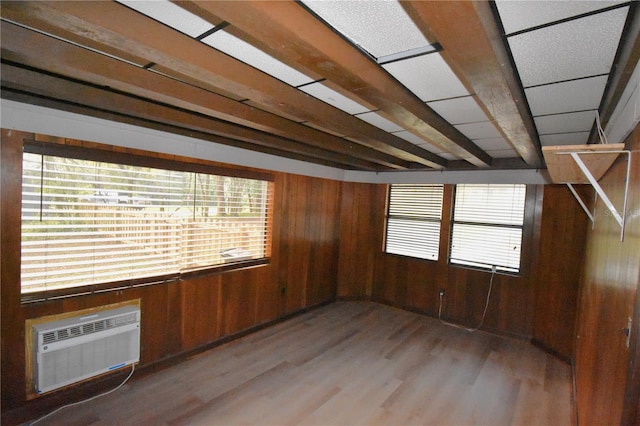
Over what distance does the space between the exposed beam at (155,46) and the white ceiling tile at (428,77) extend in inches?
24.1

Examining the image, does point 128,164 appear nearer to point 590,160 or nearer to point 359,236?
point 590,160

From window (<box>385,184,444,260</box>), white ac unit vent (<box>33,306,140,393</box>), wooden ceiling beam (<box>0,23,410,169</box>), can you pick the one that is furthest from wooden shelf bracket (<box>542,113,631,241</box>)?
white ac unit vent (<box>33,306,140,393</box>)

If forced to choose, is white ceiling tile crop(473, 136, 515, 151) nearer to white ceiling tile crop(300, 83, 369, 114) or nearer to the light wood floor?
white ceiling tile crop(300, 83, 369, 114)

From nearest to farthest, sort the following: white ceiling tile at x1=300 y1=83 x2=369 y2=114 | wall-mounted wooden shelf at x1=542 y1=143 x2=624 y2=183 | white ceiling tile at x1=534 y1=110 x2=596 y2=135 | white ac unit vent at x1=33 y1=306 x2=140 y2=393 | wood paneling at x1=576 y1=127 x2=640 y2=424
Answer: wood paneling at x1=576 y1=127 x2=640 y2=424
wall-mounted wooden shelf at x1=542 y1=143 x2=624 y2=183
white ceiling tile at x1=300 y1=83 x2=369 y2=114
white ceiling tile at x1=534 y1=110 x2=596 y2=135
white ac unit vent at x1=33 y1=306 x2=140 y2=393

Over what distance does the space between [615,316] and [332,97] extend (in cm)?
189

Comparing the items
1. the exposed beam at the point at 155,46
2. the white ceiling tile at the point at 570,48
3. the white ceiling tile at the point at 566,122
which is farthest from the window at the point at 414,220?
the white ceiling tile at the point at 570,48

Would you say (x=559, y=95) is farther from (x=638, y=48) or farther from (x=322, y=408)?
(x=322, y=408)

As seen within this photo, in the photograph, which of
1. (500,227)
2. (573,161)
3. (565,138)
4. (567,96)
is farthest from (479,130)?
(500,227)

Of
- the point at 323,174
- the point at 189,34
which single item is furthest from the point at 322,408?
A: the point at 323,174

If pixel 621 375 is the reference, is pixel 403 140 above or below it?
above

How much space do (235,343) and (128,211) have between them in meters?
1.93

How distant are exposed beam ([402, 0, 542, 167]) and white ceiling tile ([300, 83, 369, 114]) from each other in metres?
0.76

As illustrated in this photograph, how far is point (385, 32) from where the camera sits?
4.05ft

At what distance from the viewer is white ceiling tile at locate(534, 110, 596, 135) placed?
2100 mm
